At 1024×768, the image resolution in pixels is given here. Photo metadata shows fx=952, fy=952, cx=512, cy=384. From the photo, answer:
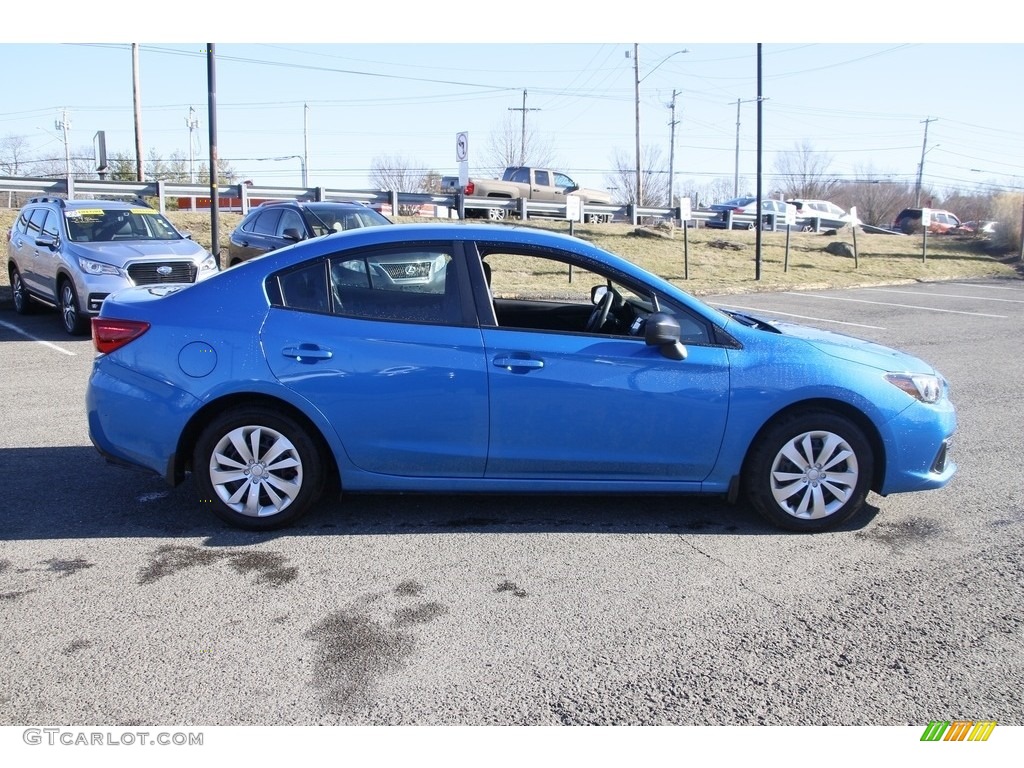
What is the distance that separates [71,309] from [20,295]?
2.62 meters

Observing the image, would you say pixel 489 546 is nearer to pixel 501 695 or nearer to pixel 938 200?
pixel 501 695

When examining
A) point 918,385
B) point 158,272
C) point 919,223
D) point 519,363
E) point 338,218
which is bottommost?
point 918,385

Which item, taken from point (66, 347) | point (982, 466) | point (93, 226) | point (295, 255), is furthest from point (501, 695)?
point (93, 226)

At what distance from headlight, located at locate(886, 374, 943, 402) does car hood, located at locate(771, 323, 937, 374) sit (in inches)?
1.7

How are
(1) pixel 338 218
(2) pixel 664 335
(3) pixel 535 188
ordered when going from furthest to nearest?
(3) pixel 535 188 < (1) pixel 338 218 < (2) pixel 664 335

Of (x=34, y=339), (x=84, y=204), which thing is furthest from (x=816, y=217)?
(x=34, y=339)

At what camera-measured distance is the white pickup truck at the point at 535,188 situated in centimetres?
3338

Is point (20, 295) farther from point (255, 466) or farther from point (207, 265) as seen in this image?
point (255, 466)

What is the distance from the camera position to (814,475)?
5.21 metres

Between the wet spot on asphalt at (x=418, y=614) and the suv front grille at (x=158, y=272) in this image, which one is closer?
the wet spot on asphalt at (x=418, y=614)

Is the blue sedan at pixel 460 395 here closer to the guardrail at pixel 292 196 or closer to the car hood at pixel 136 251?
the car hood at pixel 136 251

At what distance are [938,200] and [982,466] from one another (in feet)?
306

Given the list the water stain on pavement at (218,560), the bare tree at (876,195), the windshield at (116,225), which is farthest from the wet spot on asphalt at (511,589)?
the bare tree at (876,195)

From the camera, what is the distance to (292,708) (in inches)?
133
